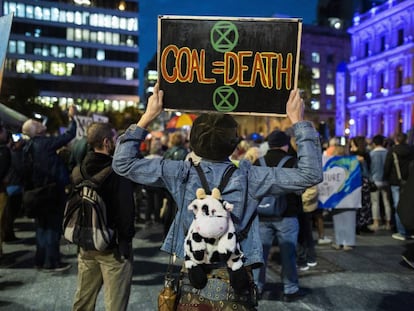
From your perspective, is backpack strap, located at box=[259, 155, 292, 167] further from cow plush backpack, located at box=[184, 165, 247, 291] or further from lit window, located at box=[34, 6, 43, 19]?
lit window, located at box=[34, 6, 43, 19]

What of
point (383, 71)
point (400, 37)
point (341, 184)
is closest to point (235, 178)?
point (341, 184)

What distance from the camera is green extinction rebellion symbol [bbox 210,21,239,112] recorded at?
2.73 meters

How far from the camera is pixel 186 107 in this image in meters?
2.75

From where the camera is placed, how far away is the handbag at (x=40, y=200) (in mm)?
6145

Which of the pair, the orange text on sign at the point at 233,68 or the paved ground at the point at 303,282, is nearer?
the orange text on sign at the point at 233,68

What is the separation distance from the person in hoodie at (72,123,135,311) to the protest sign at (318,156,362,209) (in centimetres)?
491

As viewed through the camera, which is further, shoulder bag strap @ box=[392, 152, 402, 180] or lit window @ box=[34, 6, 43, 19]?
lit window @ box=[34, 6, 43, 19]

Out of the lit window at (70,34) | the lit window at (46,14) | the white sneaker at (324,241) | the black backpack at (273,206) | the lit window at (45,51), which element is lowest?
the white sneaker at (324,241)

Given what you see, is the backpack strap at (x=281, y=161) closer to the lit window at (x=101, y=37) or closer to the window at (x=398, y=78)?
the window at (x=398, y=78)

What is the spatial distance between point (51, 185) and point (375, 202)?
7.00 metres

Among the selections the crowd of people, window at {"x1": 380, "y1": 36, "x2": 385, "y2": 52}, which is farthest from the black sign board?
window at {"x1": 380, "y1": 36, "x2": 385, "y2": 52}

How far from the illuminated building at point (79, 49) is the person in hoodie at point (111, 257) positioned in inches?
2931

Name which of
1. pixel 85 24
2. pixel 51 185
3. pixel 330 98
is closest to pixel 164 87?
pixel 51 185

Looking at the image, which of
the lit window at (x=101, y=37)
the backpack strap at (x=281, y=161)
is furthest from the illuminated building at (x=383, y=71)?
the lit window at (x=101, y=37)
